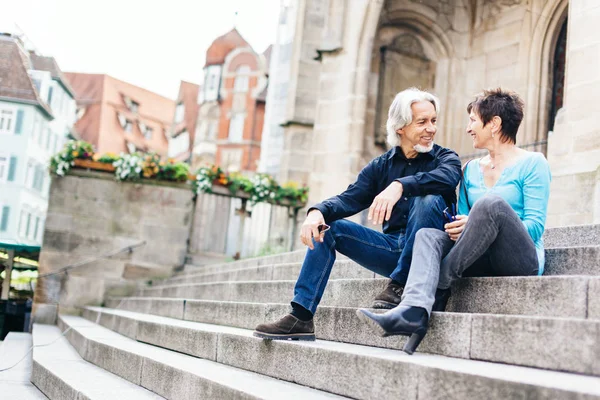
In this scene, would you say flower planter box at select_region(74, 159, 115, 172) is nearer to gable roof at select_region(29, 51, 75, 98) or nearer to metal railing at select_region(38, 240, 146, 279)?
metal railing at select_region(38, 240, 146, 279)

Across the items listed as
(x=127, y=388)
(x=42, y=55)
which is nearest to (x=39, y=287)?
(x=127, y=388)

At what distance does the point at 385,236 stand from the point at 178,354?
170 centimetres

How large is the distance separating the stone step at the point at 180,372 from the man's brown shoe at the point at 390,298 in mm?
527

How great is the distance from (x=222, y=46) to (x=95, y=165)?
44.4 metres

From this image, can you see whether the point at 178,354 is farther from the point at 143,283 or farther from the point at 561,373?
the point at 143,283

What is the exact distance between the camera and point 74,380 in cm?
472

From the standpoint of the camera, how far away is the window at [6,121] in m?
28.0

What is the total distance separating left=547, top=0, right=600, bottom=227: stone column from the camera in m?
7.17

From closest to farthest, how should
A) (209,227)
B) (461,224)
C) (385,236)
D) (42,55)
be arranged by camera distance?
(461,224)
(385,236)
(209,227)
(42,55)

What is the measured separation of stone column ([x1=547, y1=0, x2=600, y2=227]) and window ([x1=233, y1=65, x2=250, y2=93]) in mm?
45242

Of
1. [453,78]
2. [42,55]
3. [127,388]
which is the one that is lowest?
[127,388]

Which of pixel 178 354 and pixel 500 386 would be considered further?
pixel 178 354

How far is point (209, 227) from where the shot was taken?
13102mm

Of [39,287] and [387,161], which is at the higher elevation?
[387,161]
